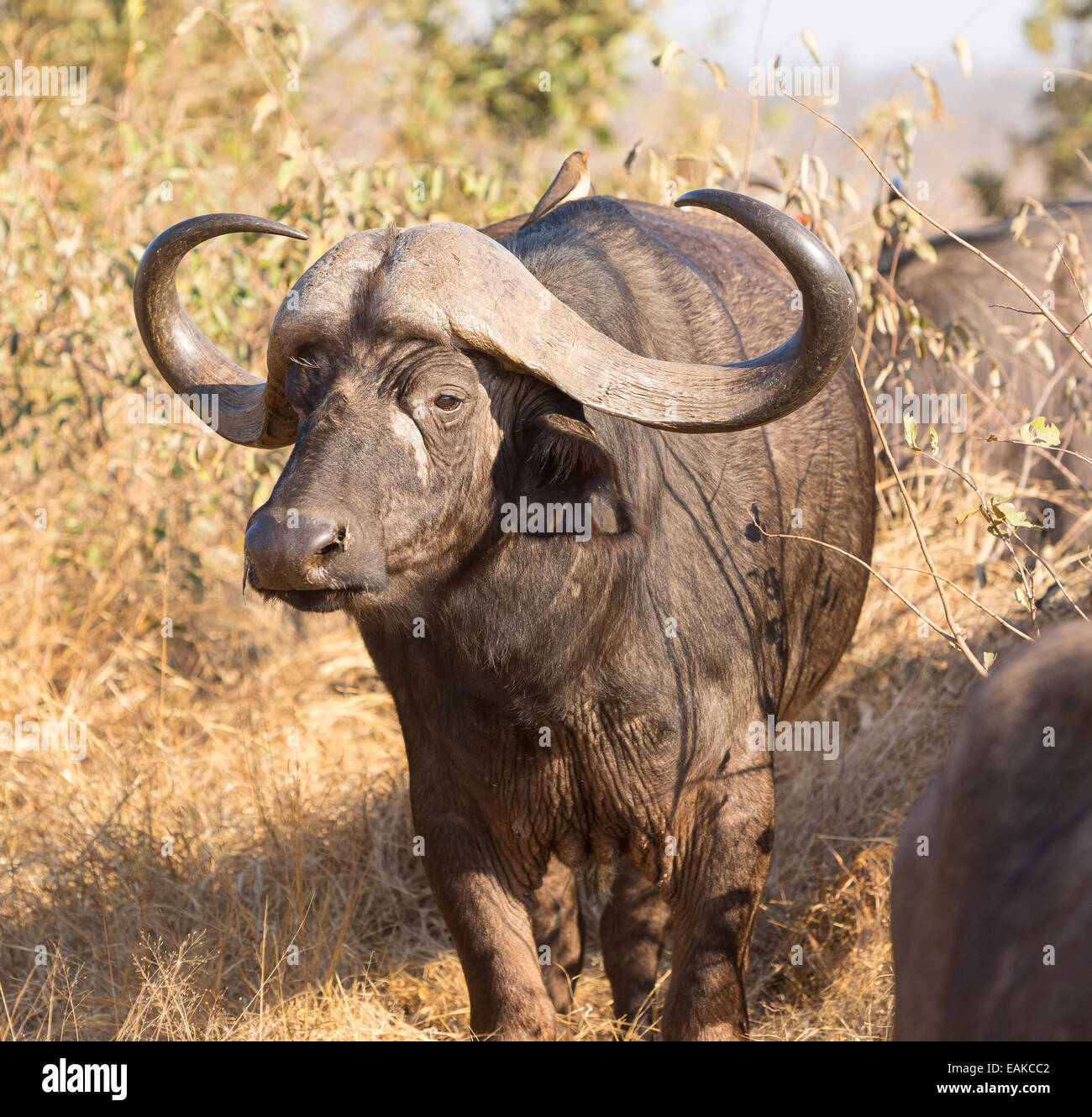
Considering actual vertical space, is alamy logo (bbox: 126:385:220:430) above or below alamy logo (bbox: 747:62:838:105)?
below

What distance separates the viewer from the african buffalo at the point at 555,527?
274 centimetres

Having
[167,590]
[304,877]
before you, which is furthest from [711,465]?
[167,590]

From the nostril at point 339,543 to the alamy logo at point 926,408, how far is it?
2.79 m

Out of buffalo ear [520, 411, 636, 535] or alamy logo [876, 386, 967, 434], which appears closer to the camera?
buffalo ear [520, 411, 636, 535]

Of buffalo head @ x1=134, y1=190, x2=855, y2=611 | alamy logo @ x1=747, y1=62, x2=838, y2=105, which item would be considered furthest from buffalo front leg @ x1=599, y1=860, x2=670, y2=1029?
alamy logo @ x1=747, y1=62, x2=838, y2=105

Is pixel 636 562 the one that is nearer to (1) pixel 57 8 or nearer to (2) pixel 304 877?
(2) pixel 304 877

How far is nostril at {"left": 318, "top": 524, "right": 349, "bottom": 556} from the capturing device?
2.55 metres

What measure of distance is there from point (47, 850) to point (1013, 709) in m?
3.23

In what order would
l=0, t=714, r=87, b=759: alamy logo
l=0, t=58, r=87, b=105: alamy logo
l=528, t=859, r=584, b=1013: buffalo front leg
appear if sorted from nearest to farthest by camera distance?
l=528, t=859, r=584, b=1013: buffalo front leg < l=0, t=714, r=87, b=759: alamy logo < l=0, t=58, r=87, b=105: alamy logo

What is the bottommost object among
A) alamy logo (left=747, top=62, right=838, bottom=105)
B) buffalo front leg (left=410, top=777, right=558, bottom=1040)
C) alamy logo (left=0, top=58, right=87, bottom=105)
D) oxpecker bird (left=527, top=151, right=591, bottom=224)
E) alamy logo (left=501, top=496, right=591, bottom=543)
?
buffalo front leg (left=410, top=777, right=558, bottom=1040)

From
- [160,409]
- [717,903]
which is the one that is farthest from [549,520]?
[160,409]

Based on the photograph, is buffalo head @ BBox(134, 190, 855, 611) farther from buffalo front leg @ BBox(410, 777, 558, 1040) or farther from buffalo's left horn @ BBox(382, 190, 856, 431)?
buffalo front leg @ BBox(410, 777, 558, 1040)
